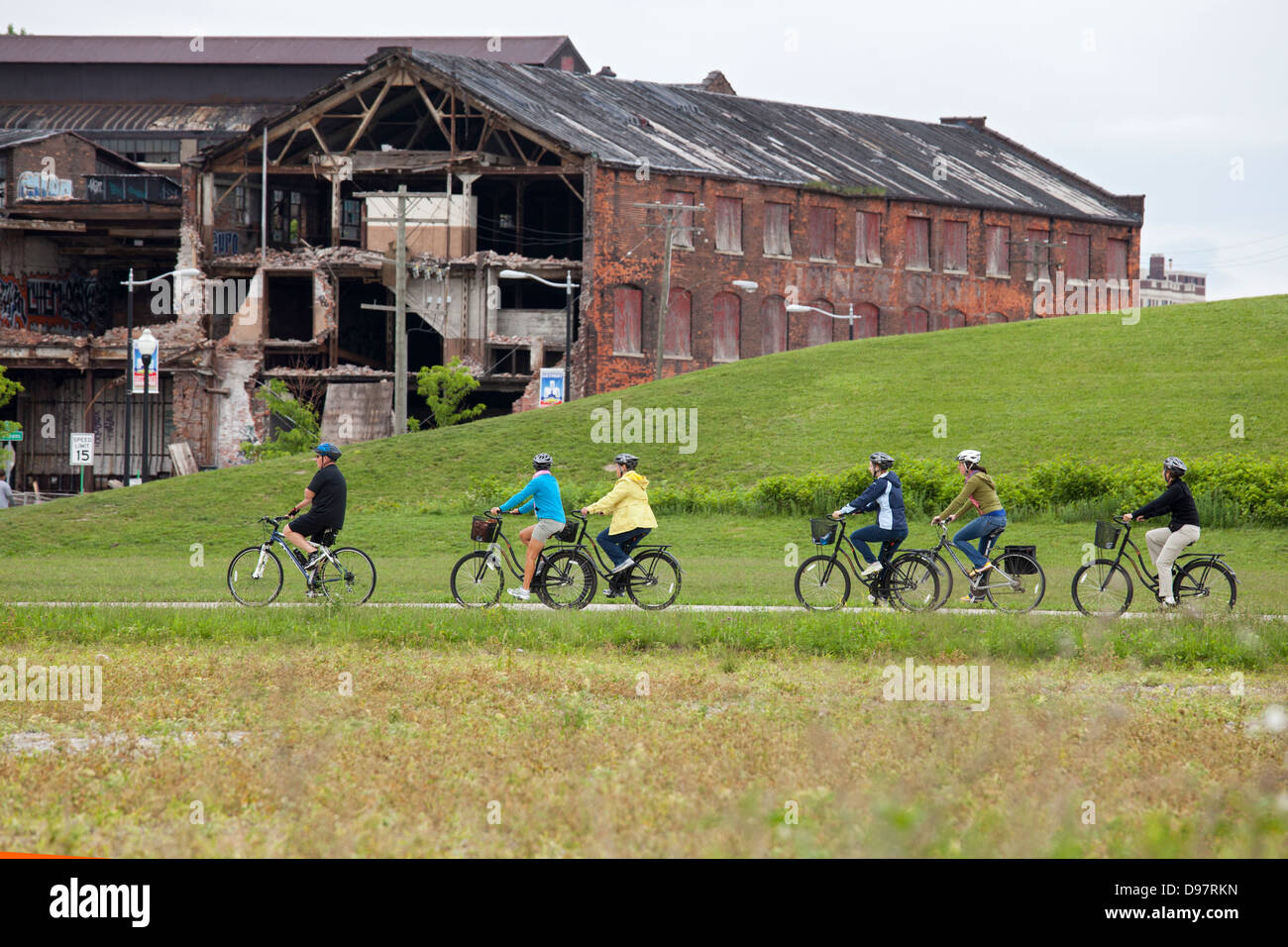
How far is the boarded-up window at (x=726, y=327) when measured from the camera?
56.8 m

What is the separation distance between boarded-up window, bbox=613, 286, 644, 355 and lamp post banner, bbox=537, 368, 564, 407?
6150mm

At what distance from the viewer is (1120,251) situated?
68375 mm

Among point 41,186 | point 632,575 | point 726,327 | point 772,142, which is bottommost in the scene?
point 632,575

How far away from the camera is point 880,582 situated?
666 inches

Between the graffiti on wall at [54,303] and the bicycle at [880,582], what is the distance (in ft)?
158

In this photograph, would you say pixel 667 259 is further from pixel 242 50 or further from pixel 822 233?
pixel 242 50

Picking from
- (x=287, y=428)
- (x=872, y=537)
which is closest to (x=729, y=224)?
(x=287, y=428)

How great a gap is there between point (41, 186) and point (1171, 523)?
176 ft

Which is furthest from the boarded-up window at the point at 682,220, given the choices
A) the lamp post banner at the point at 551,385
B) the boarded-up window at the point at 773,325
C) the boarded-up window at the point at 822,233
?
the lamp post banner at the point at 551,385

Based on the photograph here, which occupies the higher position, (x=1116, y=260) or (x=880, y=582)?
(x=1116, y=260)

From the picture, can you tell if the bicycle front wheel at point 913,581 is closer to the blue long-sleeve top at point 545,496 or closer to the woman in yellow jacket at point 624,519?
the woman in yellow jacket at point 624,519

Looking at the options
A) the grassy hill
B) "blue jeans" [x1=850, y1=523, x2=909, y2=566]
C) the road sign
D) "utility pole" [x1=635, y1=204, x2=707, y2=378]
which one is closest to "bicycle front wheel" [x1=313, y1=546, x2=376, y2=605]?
"blue jeans" [x1=850, y1=523, x2=909, y2=566]
